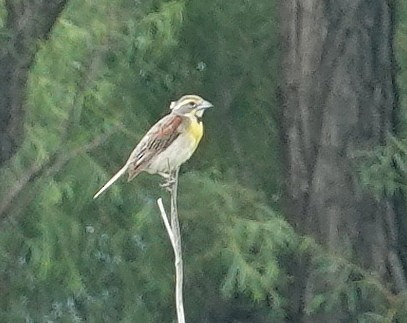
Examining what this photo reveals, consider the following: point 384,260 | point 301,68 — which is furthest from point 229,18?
point 384,260

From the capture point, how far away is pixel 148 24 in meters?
4.02

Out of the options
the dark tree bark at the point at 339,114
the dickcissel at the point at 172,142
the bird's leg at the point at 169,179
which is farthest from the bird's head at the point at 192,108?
the dark tree bark at the point at 339,114

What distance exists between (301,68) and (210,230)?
2.23ft

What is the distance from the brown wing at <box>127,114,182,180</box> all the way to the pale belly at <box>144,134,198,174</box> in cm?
1

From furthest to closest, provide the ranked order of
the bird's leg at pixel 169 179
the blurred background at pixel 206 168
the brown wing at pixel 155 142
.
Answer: the blurred background at pixel 206 168, the brown wing at pixel 155 142, the bird's leg at pixel 169 179

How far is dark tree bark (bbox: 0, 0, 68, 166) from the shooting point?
4.03 m

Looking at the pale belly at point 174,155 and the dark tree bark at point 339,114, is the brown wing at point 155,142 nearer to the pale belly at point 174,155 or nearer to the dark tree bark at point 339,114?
the pale belly at point 174,155

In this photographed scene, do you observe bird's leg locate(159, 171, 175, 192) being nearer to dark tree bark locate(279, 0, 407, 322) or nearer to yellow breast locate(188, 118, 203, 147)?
yellow breast locate(188, 118, 203, 147)

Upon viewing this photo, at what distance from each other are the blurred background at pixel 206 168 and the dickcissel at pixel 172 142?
1.43m

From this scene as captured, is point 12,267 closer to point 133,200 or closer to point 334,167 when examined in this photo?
point 133,200

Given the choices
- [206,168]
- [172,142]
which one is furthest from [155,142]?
[206,168]

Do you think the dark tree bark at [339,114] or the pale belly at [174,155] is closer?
the pale belly at [174,155]

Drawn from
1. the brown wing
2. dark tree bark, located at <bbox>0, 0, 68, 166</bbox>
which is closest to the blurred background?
dark tree bark, located at <bbox>0, 0, 68, 166</bbox>

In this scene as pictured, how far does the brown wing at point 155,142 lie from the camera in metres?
2.29
